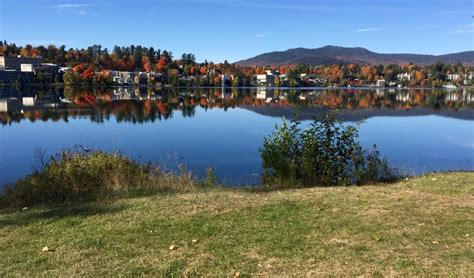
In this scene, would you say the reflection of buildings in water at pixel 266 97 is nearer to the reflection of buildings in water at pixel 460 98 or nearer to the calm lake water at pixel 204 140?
the reflection of buildings in water at pixel 460 98

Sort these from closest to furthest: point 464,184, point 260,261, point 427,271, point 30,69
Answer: point 427,271, point 260,261, point 464,184, point 30,69

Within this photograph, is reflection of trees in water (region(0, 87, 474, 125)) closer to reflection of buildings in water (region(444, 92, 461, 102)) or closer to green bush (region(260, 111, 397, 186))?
reflection of buildings in water (region(444, 92, 461, 102))

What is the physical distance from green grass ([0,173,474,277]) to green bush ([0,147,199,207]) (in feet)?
4.84

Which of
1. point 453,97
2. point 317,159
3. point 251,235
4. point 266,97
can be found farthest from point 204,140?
point 453,97

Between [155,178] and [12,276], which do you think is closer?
[12,276]

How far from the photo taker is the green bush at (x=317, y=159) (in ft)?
47.2

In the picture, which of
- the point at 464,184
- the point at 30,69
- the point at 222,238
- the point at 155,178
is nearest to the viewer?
the point at 222,238

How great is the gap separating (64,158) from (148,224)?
7.46 metres

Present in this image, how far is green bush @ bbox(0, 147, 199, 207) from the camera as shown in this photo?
487 inches

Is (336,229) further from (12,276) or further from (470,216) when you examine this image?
(12,276)

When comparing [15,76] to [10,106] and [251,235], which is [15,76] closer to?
[10,106]

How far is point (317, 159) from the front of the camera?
47.5ft

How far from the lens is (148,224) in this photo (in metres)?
8.85

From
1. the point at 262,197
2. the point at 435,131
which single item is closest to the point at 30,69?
the point at 435,131
